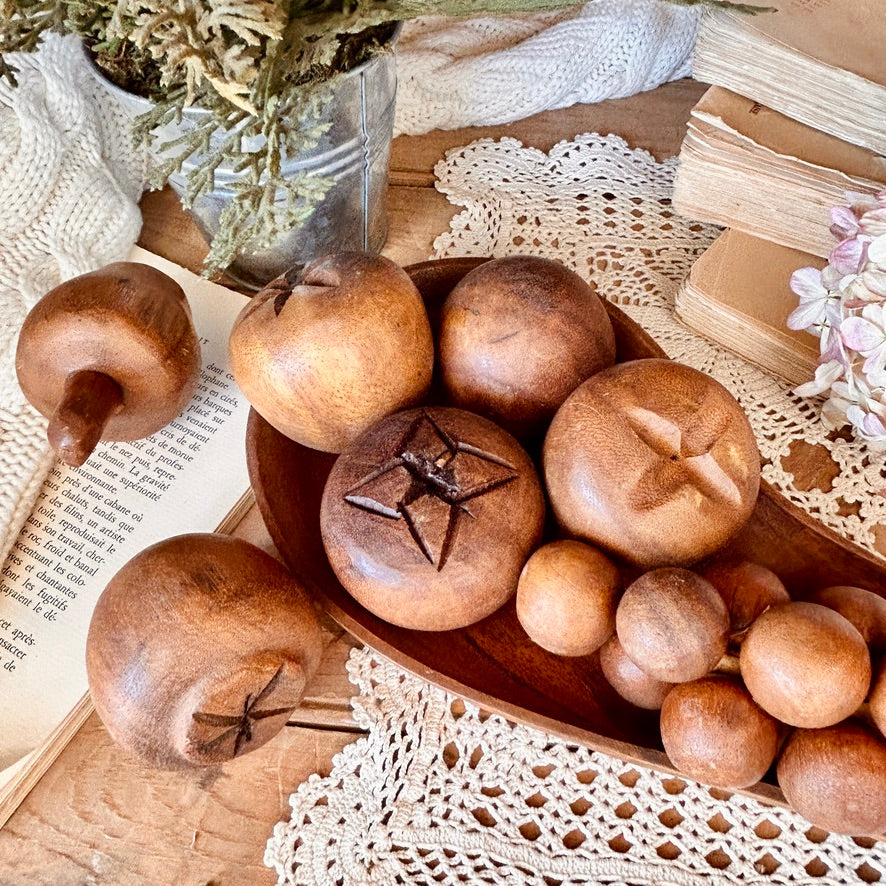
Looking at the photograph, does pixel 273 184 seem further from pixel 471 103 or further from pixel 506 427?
pixel 471 103

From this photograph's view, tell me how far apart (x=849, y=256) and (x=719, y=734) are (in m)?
0.26

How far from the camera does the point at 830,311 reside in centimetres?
48

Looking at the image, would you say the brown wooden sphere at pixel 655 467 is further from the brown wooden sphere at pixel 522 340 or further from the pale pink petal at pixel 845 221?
the pale pink petal at pixel 845 221

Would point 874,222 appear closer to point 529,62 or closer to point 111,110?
point 529,62

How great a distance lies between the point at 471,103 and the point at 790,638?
50cm

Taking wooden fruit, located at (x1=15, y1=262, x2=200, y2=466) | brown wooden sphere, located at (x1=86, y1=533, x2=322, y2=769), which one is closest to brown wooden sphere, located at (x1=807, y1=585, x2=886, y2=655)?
brown wooden sphere, located at (x1=86, y1=533, x2=322, y2=769)

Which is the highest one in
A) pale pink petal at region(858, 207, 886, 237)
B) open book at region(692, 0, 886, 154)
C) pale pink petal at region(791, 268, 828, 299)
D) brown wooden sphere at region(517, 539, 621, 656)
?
open book at region(692, 0, 886, 154)

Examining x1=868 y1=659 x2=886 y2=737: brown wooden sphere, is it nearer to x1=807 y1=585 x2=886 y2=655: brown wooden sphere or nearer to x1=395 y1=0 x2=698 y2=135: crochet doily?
x1=807 y1=585 x2=886 y2=655: brown wooden sphere

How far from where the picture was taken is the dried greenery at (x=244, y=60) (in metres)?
0.37

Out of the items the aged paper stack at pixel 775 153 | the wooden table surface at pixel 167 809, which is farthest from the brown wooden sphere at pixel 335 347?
the aged paper stack at pixel 775 153

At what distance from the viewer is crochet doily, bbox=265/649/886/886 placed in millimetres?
407

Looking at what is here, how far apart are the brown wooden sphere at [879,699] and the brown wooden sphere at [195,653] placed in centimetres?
24

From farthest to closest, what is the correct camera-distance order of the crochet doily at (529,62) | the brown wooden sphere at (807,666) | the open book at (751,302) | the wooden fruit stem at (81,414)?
the crochet doily at (529,62), the open book at (751,302), the wooden fruit stem at (81,414), the brown wooden sphere at (807,666)

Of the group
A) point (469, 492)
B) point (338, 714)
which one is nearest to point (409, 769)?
point (338, 714)
